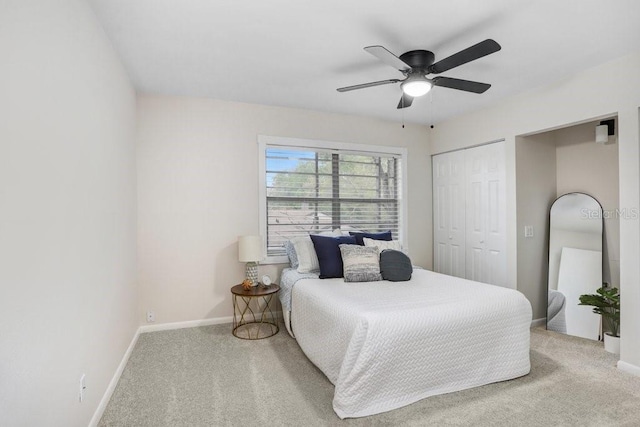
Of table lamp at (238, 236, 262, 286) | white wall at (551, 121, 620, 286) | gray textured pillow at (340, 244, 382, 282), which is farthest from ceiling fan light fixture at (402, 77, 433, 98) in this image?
white wall at (551, 121, 620, 286)

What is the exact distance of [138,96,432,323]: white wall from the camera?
12.0 ft

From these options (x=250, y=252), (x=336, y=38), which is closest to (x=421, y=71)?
(x=336, y=38)

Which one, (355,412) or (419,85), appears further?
(419,85)

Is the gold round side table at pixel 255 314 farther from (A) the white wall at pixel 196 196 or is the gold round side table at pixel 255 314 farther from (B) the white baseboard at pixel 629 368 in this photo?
→ (B) the white baseboard at pixel 629 368

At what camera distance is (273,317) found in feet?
13.4

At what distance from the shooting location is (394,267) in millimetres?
3365

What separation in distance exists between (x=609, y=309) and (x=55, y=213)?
14.7 ft

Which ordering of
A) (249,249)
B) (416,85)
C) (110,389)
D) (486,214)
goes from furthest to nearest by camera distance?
1. (486,214)
2. (249,249)
3. (416,85)
4. (110,389)

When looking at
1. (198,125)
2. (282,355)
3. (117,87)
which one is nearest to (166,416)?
(282,355)

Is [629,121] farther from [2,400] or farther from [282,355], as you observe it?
[2,400]

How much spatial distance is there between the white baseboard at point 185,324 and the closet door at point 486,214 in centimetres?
304

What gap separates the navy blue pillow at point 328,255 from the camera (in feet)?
11.4

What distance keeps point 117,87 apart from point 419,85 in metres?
2.33

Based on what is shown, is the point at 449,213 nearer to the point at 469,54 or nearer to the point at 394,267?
the point at 394,267
